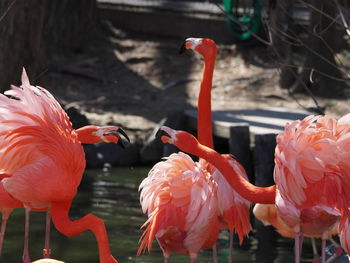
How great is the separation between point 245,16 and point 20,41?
20.0 ft

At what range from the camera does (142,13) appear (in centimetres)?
1442

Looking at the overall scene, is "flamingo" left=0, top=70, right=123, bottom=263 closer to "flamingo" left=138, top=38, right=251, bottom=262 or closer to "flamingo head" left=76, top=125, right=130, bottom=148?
"flamingo head" left=76, top=125, right=130, bottom=148

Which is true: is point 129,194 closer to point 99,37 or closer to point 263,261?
point 263,261

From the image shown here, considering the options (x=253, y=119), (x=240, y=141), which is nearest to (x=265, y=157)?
(x=240, y=141)

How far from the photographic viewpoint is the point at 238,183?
4855mm

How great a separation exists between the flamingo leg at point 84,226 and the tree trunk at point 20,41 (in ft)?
10.8

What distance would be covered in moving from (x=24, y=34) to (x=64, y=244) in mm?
2435

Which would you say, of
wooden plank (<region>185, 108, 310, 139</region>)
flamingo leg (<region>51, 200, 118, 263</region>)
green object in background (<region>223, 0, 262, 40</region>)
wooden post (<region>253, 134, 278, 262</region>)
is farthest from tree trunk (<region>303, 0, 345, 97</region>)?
flamingo leg (<region>51, 200, 118, 263</region>)

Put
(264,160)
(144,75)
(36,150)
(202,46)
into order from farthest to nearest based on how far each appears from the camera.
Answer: (144,75) → (264,160) → (202,46) → (36,150)

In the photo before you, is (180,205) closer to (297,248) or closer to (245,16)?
(297,248)

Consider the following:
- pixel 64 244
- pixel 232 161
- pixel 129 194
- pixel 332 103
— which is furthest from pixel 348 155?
pixel 332 103

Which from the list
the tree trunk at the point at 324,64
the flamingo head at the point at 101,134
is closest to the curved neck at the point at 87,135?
the flamingo head at the point at 101,134

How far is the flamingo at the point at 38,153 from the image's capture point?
4.91m

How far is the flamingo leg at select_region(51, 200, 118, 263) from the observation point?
4.24 meters
